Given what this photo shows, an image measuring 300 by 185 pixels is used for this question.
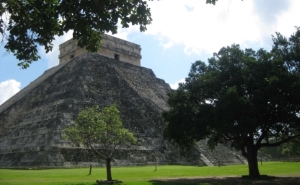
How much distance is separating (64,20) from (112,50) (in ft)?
82.1

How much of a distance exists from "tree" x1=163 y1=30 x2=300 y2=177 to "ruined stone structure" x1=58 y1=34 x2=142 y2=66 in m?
15.8

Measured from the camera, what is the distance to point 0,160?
62.0ft

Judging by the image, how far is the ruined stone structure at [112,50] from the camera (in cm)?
3091

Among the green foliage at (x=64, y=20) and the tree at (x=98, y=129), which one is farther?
the tree at (x=98, y=129)

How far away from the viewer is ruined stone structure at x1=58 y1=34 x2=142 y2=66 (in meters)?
30.9

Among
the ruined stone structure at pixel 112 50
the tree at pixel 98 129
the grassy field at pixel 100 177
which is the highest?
the ruined stone structure at pixel 112 50

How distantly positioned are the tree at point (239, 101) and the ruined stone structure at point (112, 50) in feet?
52.0

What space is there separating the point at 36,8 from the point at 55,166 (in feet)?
38.8

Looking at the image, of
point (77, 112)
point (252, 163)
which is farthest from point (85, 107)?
point (252, 163)

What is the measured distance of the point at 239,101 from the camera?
42.9ft

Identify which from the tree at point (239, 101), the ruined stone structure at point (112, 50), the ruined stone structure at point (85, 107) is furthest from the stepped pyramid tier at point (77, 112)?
the tree at point (239, 101)

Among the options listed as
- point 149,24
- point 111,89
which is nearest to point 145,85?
point 111,89

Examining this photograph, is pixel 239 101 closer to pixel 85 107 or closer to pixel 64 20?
pixel 64 20

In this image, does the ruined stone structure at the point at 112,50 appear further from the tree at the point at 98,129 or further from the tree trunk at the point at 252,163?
the tree trunk at the point at 252,163
